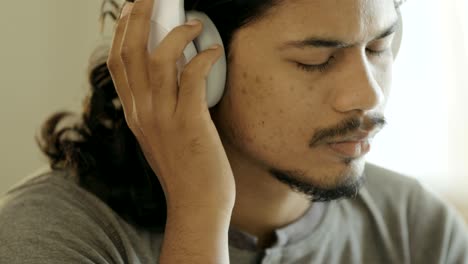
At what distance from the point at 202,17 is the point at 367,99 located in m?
0.28

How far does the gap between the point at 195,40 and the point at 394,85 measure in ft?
2.36

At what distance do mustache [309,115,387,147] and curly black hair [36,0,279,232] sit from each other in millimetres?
209

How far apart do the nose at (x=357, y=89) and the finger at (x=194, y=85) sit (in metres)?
0.20

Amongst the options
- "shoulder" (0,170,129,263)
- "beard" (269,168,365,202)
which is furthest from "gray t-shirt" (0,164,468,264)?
"beard" (269,168,365,202)

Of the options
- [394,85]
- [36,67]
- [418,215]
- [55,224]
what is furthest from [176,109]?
[36,67]

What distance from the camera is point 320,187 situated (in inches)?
50.5

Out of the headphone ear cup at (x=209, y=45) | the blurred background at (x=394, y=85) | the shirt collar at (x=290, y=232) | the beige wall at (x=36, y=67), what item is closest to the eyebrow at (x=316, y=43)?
the headphone ear cup at (x=209, y=45)

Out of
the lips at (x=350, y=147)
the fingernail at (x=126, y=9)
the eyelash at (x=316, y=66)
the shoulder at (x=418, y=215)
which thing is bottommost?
the shoulder at (x=418, y=215)

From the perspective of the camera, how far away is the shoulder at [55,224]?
3.74 feet

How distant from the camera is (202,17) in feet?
3.96

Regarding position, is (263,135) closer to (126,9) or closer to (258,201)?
(258,201)

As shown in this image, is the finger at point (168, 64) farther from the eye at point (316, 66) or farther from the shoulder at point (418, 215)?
the shoulder at point (418, 215)

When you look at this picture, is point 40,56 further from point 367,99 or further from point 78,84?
point 367,99

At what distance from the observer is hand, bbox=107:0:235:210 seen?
3.78 ft
